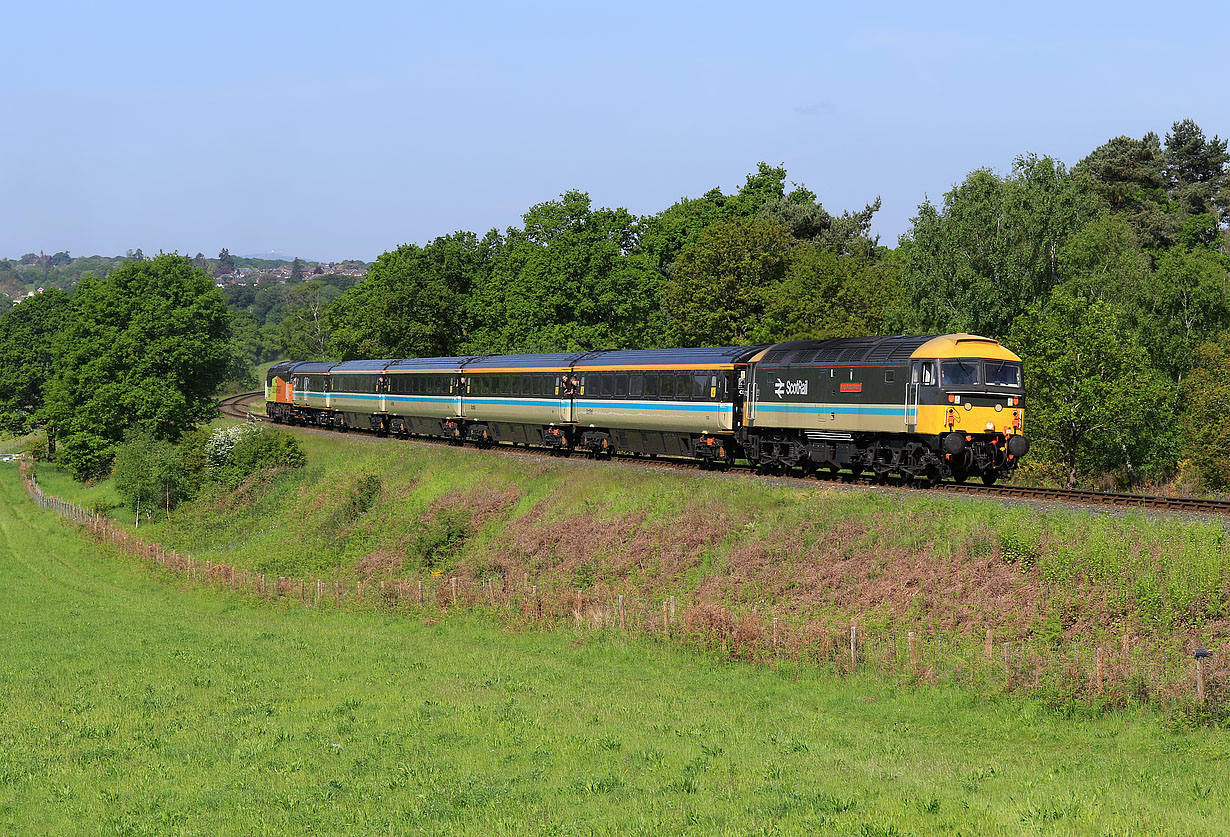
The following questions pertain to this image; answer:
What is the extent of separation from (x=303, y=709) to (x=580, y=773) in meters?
8.11

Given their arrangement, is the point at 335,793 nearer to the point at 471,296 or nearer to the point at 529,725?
the point at 529,725

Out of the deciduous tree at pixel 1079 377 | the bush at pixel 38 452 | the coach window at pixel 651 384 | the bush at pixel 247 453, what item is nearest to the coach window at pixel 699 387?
the coach window at pixel 651 384

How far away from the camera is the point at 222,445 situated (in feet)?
218

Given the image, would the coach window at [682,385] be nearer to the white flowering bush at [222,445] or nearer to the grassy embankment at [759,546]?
the grassy embankment at [759,546]

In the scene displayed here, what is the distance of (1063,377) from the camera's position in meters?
42.6

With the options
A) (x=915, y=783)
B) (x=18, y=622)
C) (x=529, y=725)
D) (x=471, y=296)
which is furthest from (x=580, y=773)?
(x=471, y=296)

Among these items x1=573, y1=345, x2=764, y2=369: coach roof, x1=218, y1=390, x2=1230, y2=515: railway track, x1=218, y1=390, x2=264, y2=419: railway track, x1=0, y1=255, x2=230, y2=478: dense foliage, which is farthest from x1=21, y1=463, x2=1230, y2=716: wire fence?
x1=218, y1=390, x2=264, y2=419: railway track

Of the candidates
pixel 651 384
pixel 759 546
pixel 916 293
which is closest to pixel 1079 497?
pixel 759 546

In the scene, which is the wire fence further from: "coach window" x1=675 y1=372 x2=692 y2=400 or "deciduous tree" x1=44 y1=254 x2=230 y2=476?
"deciduous tree" x1=44 y1=254 x2=230 y2=476

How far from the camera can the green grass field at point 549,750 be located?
14.7 metres

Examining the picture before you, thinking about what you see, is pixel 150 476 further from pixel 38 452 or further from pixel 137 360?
pixel 38 452

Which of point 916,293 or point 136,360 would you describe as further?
point 136,360

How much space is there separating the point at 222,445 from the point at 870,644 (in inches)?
2093

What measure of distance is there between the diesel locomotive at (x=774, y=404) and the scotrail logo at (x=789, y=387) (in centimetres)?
5
